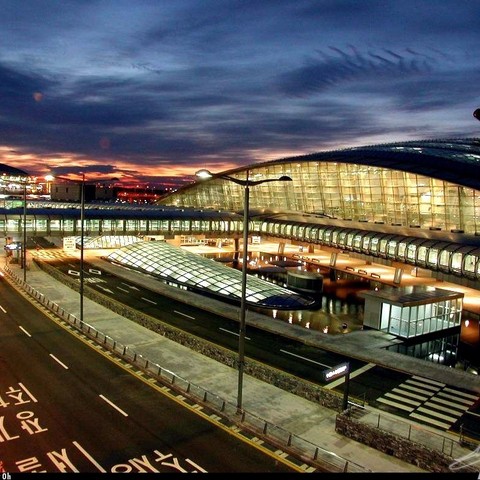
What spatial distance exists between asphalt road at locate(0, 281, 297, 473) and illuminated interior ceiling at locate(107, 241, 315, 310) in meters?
25.8

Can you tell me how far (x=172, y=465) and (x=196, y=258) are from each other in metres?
55.8

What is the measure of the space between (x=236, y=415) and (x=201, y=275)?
134 ft

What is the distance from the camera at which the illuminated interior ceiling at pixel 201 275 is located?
53906 mm

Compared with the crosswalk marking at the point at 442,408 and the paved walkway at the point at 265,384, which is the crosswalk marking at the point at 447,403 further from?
the paved walkway at the point at 265,384

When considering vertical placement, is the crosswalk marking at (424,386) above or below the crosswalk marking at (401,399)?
below

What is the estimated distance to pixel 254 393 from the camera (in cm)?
2716

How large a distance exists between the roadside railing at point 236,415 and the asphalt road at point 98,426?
984 mm

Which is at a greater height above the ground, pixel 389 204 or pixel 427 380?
pixel 389 204

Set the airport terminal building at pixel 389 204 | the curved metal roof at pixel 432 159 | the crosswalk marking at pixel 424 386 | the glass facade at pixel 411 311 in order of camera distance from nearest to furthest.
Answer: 1. the crosswalk marking at pixel 424 386
2. the glass facade at pixel 411 311
3. the airport terminal building at pixel 389 204
4. the curved metal roof at pixel 432 159

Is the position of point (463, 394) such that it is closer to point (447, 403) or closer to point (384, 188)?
point (447, 403)

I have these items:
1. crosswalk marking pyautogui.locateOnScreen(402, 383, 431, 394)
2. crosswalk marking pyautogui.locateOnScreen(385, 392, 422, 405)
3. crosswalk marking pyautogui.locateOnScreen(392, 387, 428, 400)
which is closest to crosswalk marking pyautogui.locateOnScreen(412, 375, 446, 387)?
crosswalk marking pyautogui.locateOnScreen(402, 383, 431, 394)

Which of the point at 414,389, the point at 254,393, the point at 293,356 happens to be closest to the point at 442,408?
the point at 414,389

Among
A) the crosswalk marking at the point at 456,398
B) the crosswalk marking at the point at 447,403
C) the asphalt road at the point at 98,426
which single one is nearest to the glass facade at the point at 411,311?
the crosswalk marking at the point at 456,398

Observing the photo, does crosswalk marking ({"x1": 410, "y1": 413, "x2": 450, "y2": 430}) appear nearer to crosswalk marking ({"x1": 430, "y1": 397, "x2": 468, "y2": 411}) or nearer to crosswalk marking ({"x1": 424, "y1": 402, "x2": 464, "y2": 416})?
crosswalk marking ({"x1": 424, "y1": 402, "x2": 464, "y2": 416})
